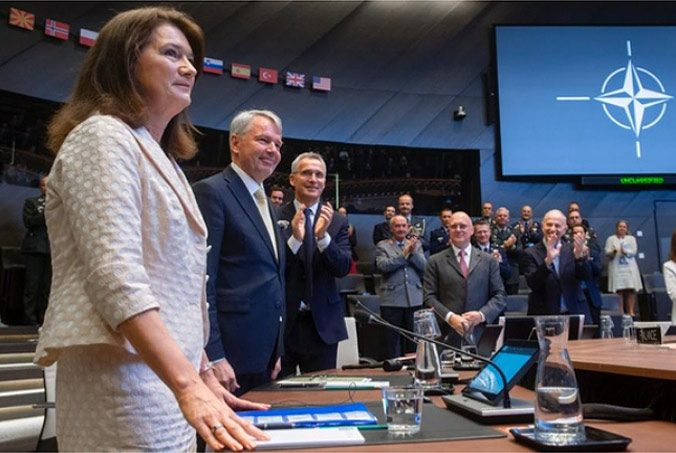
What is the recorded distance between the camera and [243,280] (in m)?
1.84

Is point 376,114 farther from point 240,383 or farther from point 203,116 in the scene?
point 240,383

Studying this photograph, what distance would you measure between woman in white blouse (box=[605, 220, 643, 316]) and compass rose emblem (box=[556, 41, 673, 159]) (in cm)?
207

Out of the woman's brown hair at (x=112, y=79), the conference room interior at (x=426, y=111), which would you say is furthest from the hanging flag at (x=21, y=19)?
the woman's brown hair at (x=112, y=79)

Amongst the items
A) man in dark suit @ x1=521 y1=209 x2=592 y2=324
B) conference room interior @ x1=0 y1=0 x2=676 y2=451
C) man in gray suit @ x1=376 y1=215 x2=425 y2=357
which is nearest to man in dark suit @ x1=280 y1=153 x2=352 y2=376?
man in dark suit @ x1=521 y1=209 x2=592 y2=324

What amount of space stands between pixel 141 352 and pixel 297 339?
5.38 ft

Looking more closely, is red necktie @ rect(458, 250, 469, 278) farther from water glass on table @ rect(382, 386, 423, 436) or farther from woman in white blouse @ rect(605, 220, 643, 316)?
woman in white blouse @ rect(605, 220, 643, 316)

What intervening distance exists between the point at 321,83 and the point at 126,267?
787 cm

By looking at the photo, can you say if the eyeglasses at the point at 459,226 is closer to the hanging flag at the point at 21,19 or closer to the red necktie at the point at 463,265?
the red necktie at the point at 463,265

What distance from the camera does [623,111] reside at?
8.29 meters

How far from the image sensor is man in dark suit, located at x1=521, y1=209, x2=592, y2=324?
3666 millimetres

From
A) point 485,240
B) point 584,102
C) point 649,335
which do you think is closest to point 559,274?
point 485,240

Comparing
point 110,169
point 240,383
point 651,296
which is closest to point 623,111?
point 651,296

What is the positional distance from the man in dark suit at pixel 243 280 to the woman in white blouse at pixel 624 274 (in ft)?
19.1

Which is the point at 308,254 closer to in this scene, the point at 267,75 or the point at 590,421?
the point at 590,421
